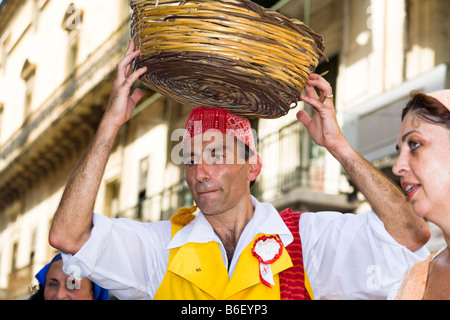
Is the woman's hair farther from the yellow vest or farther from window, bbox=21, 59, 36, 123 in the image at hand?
window, bbox=21, 59, 36, 123

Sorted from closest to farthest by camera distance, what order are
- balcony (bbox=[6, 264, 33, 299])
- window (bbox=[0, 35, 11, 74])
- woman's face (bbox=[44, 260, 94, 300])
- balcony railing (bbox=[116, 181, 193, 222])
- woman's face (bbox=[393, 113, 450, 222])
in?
woman's face (bbox=[393, 113, 450, 222]) → woman's face (bbox=[44, 260, 94, 300]) → balcony railing (bbox=[116, 181, 193, 222]) → window (bbox=[0, 35, 11, 74]) → balcony (bbox=[6, 264, 33, 299])

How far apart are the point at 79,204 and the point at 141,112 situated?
39.7ft

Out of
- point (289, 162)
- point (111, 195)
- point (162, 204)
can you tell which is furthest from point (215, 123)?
point (111, 195)

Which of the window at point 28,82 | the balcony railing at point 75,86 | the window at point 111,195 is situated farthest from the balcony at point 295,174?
the window at point 28,82

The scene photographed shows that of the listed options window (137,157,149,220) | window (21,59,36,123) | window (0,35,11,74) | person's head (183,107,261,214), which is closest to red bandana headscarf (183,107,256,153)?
person's head (183,107,261,214)

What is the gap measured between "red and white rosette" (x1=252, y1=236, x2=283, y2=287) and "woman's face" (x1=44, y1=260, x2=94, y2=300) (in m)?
1.32

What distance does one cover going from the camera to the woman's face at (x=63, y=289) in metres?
4.02

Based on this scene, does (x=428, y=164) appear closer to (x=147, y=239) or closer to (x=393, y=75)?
(x=147, y=239)

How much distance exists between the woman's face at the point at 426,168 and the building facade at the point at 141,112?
1.68 m

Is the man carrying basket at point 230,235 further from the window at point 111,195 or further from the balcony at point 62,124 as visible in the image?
the window at point 111,195

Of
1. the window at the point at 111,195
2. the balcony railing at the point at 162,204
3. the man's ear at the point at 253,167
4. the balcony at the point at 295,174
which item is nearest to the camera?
the man's ear at the point at 253,167

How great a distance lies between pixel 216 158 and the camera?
317 cm

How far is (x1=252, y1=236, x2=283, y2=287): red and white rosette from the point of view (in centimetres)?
293

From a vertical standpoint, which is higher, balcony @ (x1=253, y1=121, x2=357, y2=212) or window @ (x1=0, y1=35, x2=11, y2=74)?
window @ (x1=0, y1=35, x2=11, y2=74)
